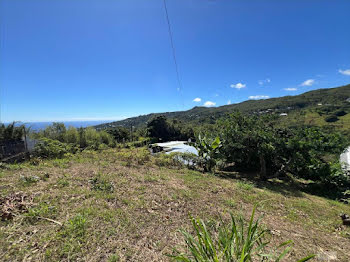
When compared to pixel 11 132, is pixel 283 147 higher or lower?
lower

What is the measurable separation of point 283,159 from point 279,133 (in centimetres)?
122

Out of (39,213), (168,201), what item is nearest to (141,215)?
(168,201)

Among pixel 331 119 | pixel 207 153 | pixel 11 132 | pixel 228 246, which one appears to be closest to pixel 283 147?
pixel 207 153

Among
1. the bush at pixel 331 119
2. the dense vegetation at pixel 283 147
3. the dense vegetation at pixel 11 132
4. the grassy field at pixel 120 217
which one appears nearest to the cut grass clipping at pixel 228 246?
the grassy field at pixel 120 217

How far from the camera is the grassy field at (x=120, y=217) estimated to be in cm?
187

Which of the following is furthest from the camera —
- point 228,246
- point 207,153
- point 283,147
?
point 207,153

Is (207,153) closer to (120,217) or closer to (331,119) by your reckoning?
(120,217)

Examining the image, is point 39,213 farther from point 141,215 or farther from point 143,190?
point 143,190

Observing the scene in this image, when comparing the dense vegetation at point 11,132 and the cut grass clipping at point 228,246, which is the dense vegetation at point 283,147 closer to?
the cut grass clipping at point 228,246

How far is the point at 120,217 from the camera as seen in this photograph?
8.20 ft

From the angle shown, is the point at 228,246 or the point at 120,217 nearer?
the point at 228,246

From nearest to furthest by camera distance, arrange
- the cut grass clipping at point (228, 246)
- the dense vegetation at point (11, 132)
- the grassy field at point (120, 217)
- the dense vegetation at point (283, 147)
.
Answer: the cut grass clipping at point (228, 246), the grassy field at point (120, 217), the dense vegetation at point (283, 147), the dense vegetation at point (11, 132)

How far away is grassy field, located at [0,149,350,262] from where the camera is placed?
1866 millimetres

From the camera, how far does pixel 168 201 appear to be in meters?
3.25
